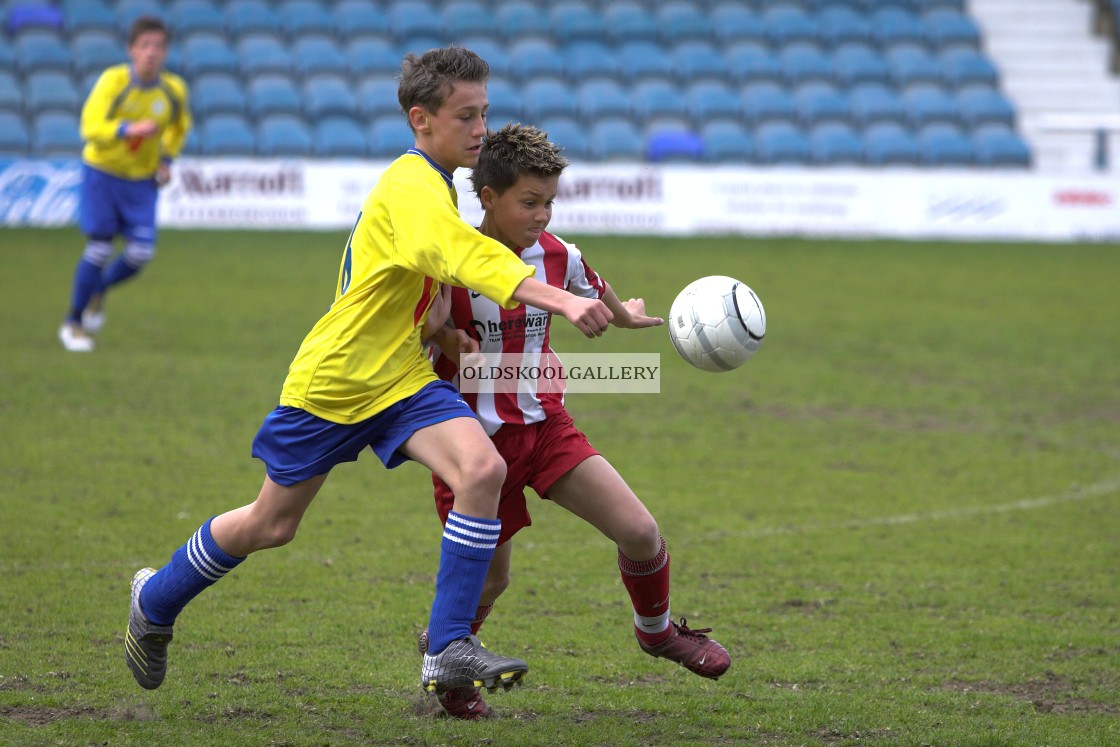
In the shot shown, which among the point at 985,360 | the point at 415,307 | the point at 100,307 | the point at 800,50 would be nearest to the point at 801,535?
the point at 415,307

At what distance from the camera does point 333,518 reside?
639 centimetres

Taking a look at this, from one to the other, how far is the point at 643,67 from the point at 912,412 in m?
15.1

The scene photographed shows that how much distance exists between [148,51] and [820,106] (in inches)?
588

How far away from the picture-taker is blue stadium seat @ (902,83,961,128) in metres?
23.0

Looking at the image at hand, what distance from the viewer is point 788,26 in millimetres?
24344

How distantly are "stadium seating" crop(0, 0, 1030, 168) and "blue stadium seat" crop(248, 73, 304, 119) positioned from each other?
0.03 m

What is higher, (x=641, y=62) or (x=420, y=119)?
(x=420, y=119)

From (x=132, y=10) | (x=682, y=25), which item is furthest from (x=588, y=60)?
(x=132, y=10)

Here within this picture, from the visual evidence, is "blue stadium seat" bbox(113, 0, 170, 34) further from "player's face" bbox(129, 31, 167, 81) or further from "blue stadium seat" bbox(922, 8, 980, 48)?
"blue stadium seat" bbox(922, 8, 980, 48)

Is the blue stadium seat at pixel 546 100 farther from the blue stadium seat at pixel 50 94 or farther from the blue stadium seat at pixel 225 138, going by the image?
the blue stadium seat at pixel 50 94

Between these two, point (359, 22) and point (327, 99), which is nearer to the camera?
A: point (327, 99)

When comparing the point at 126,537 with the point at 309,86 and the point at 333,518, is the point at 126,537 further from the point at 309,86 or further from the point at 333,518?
the point at 309,86

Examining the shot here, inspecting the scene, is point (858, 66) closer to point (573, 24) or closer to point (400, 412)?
point (573, 24)

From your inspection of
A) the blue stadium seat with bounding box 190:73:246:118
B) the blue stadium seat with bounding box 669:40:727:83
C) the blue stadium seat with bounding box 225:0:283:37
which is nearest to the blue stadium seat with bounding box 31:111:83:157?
the blue stadium seat with bounding box 190:73:246:118
